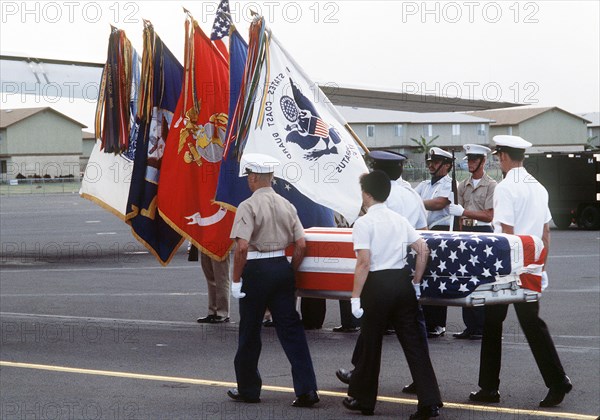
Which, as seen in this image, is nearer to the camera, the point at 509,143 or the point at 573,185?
the point at 509,143

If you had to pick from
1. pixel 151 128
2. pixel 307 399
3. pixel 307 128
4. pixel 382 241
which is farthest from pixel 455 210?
pixel 151 128

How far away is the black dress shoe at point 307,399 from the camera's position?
23.9 feet

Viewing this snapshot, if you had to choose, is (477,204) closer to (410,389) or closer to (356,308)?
(410,389)

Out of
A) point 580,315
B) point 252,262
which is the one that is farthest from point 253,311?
point 580,315

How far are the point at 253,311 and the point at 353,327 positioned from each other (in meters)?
3.81

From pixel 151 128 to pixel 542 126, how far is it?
372 ft

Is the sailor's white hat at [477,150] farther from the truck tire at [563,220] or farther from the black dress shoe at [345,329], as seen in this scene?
the truck tire at [563,220]

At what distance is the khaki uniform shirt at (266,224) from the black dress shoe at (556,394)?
2180mm

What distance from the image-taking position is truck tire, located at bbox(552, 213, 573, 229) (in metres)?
28.4

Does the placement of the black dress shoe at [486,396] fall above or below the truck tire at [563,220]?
below

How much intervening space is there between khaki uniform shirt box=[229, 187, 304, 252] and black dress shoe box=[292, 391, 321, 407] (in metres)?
1.11

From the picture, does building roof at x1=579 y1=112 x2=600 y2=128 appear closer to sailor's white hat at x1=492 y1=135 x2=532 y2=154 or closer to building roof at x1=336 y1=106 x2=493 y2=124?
building roof at x1=336 y1=106 x2=493 y2=124

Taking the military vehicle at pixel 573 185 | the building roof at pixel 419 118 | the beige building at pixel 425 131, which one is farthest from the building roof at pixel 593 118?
the military vehicle at pixel 573 185

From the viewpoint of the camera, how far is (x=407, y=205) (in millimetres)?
8766
